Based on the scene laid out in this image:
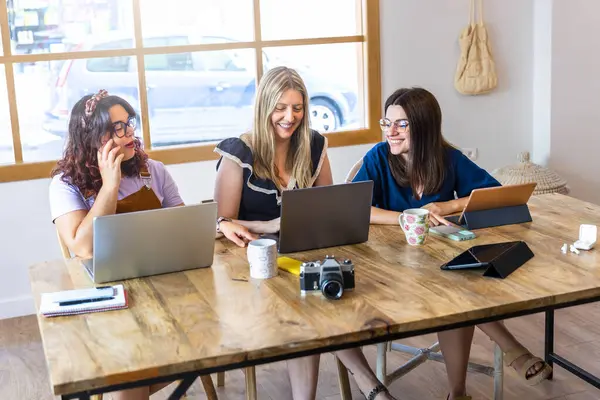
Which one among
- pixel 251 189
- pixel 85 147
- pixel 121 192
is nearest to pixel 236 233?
pixel 251 189

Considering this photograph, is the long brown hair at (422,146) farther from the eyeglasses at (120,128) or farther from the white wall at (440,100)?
the white wall at (440,100)

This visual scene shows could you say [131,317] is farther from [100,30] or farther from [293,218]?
[100,30]

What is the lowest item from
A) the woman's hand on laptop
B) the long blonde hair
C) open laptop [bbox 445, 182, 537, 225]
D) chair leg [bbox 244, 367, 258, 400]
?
chair leg [bbox 244, 367, 258, 400]

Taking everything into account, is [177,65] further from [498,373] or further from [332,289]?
[332,289]

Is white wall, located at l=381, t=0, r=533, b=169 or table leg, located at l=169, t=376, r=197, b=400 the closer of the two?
table leg, located at l=169, t=376, r=197, b=400

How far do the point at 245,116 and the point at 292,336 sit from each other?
107 inches

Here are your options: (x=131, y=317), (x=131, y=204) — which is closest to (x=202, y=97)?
(x=131, y=204)

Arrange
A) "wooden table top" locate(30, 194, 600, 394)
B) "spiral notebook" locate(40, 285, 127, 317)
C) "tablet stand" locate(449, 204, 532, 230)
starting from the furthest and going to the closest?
1. "tablet stand" locate(449, 204, 532, 230)
2. "spiral notebook" locate(40, 285, 127, 317)
3. "wooden table top" locate(30, 194, 600, 394)

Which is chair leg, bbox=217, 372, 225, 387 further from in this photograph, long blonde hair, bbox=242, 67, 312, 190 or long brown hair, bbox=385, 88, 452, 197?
long brown hair, bbox=385, 88, 452, 197

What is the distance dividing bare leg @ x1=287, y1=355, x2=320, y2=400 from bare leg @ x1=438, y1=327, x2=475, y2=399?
0.48m

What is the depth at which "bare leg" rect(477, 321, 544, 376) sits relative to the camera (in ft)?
9.23

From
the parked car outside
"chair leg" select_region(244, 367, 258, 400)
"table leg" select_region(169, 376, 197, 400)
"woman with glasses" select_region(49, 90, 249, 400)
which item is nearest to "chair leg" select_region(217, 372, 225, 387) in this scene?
"chair leg" select_region(244, 367, 258, 400)

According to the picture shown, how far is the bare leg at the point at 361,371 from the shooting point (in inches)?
101

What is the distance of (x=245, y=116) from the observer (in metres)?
4.50
